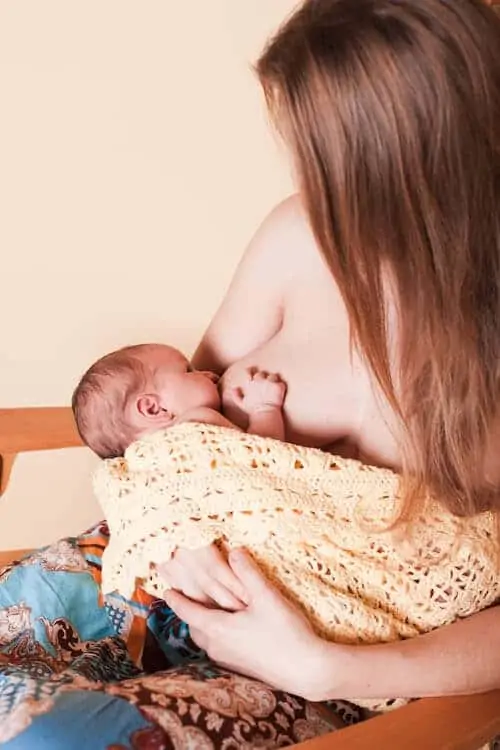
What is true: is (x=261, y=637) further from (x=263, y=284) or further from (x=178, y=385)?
(x=263, y=284)

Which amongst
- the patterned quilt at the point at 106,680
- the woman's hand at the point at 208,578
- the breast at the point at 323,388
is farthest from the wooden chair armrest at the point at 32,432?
the woman's hand at the point at 208,578

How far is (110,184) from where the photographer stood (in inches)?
66.0

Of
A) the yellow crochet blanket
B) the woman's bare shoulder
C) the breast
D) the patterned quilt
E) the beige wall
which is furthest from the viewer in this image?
the beige wall

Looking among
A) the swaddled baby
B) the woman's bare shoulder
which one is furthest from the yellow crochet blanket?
the woman's bare shoulder

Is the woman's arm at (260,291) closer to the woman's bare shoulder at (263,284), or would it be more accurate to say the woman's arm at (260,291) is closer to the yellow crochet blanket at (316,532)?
the woman's bare shoulder at (263,284)

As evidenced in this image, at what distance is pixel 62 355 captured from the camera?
1.72 metres

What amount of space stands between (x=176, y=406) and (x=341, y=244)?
323 mm

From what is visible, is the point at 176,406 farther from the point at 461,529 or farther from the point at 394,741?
the point at 394,741

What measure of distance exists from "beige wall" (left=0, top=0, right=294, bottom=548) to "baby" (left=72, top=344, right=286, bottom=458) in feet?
1.83

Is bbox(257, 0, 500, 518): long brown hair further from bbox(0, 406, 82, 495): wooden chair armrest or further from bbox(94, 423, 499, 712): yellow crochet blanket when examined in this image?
bbox(0, 406, 82, 495): wooden chair armrest

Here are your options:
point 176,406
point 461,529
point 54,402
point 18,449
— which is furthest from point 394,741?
point 54,402

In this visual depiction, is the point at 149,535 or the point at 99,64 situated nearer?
the point at 149,535

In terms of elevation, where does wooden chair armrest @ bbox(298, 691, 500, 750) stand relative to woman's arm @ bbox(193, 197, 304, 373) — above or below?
below

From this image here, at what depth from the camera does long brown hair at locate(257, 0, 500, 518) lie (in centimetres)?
84
